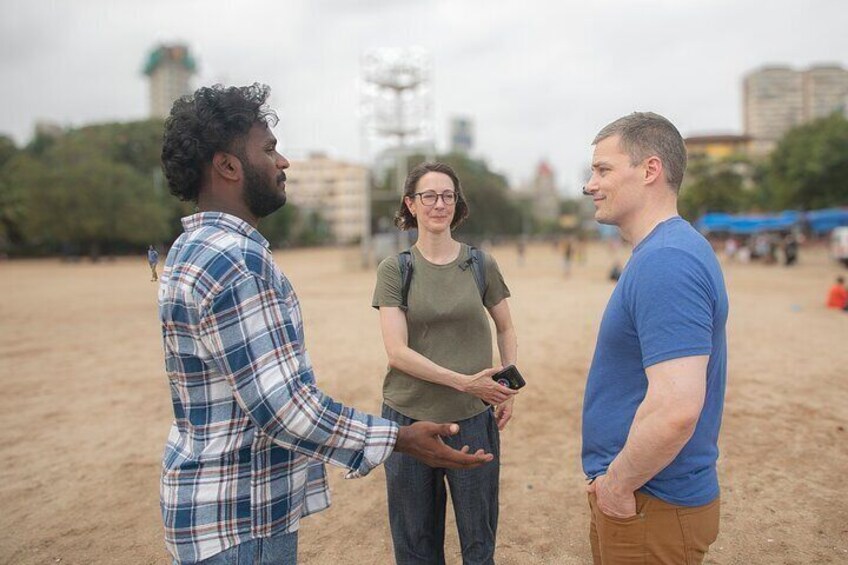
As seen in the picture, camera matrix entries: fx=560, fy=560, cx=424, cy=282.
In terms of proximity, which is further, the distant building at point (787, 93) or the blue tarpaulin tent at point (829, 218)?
the distant building at point (787, 93)

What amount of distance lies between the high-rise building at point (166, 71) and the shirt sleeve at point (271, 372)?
162m

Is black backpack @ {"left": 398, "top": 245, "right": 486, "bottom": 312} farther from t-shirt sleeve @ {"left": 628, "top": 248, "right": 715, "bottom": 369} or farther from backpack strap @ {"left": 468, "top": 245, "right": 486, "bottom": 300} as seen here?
t-shirt sleeve @ {"left": 628, "top": 248, "right": 715, "bottom": 369}

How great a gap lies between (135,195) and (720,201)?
42521 millimetres

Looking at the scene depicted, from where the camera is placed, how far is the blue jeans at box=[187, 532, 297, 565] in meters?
1.47

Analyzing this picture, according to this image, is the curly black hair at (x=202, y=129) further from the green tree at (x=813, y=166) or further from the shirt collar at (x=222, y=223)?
the green tree at (x=813, y=166)

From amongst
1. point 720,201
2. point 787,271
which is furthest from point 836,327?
point 720,201

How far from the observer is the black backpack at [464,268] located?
2410 millimetres

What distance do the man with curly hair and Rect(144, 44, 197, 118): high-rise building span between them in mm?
161735

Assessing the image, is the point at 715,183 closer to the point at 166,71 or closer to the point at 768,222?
the point at 768,222

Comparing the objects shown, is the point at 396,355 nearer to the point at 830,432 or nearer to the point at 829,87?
the point at 830,432

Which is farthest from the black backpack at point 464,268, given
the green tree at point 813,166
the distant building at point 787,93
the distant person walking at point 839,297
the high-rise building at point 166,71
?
the high-rise building at point 166,71

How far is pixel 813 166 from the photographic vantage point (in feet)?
128

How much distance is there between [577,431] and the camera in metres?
5.25

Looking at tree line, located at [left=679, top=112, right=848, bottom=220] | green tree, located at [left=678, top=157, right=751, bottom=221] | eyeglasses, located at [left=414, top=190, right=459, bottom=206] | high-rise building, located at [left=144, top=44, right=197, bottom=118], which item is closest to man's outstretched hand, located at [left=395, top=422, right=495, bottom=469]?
eyeglasses, located at [left=414, top=190, right=459, bottom=206]
